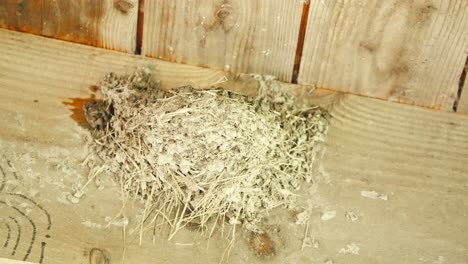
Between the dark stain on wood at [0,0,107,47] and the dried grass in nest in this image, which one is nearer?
the dried grass in nest

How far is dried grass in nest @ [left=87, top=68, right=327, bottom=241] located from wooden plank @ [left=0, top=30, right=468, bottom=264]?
62 millimetres

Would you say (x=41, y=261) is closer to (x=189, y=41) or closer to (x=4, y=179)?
(x=4, y=179)

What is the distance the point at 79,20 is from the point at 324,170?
1018mm

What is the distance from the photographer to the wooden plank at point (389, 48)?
206cm

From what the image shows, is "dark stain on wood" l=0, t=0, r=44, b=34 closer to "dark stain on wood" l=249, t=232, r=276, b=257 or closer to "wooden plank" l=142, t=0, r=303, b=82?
"wooden plank" l=142, t=0, r=303, b=82

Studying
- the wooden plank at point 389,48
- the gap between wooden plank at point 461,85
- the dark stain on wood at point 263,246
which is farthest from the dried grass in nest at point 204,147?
the gap between wooden plank at point 461,85

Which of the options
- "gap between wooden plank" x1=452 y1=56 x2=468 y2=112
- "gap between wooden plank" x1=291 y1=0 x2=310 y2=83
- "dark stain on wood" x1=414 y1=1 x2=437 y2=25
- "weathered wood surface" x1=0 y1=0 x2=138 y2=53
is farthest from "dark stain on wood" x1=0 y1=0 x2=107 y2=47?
"gap between wooden plank" x1=452 y1=56 x2=468 y2=112

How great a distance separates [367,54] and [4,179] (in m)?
1.35

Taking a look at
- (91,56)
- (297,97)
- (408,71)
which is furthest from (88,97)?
(408,71)

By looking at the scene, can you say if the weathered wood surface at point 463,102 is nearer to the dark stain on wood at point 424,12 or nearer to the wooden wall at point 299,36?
the wooden wall at point 299,36

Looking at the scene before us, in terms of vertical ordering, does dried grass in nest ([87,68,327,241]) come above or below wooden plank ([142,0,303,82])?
below

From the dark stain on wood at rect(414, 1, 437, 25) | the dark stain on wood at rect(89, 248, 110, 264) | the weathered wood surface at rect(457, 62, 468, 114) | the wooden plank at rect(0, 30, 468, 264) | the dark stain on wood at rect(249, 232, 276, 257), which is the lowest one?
the dark stain on wood at rect(89, 248, 110, 264)

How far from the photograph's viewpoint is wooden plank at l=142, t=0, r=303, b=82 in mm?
2086

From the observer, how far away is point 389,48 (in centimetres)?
210
